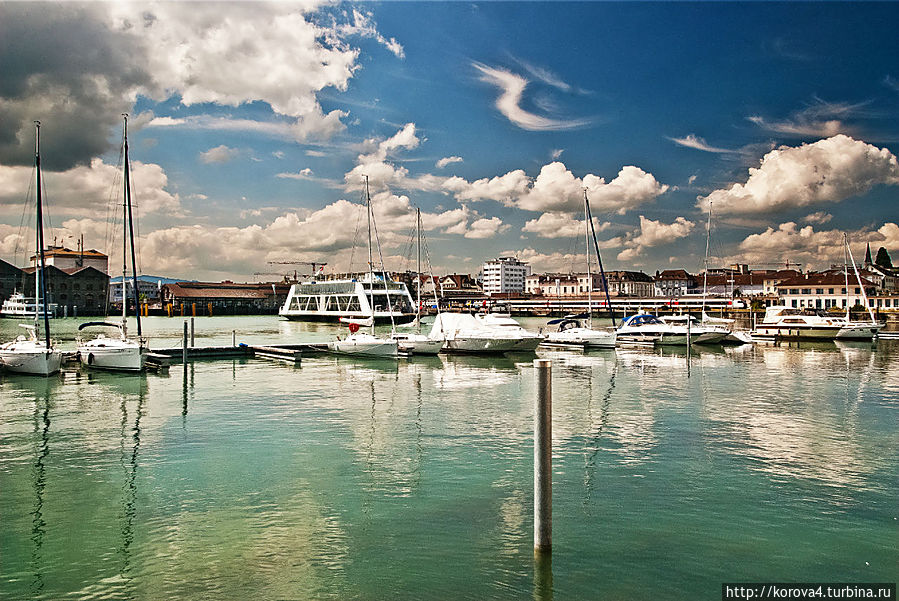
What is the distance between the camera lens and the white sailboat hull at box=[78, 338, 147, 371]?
3488 cm

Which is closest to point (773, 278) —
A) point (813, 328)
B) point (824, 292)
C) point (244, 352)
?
point (824, 292)

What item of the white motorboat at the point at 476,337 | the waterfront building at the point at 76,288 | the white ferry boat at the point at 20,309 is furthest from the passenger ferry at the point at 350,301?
the waterfront building at the point at 76,288

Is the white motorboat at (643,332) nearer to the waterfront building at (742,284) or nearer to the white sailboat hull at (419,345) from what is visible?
the white sailboat hull at (419,345)

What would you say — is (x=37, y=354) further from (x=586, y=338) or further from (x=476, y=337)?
(x=586, y=338)

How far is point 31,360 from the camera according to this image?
1298 inches

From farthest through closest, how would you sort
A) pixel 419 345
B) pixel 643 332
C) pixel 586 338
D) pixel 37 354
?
1. pixel 643 332
2. pixel 586 338
3. pixel 419 345
4. pixel 37 354

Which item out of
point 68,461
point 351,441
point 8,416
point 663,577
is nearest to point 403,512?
point 663,577

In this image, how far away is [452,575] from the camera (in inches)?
385

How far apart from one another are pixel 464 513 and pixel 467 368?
2694 cm

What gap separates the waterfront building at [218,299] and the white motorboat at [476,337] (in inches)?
4916

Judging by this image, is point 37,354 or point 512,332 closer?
point 37,354

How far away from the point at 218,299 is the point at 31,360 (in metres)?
143

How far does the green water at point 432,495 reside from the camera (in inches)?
385

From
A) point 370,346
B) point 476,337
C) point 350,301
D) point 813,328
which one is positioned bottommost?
point 813,328
